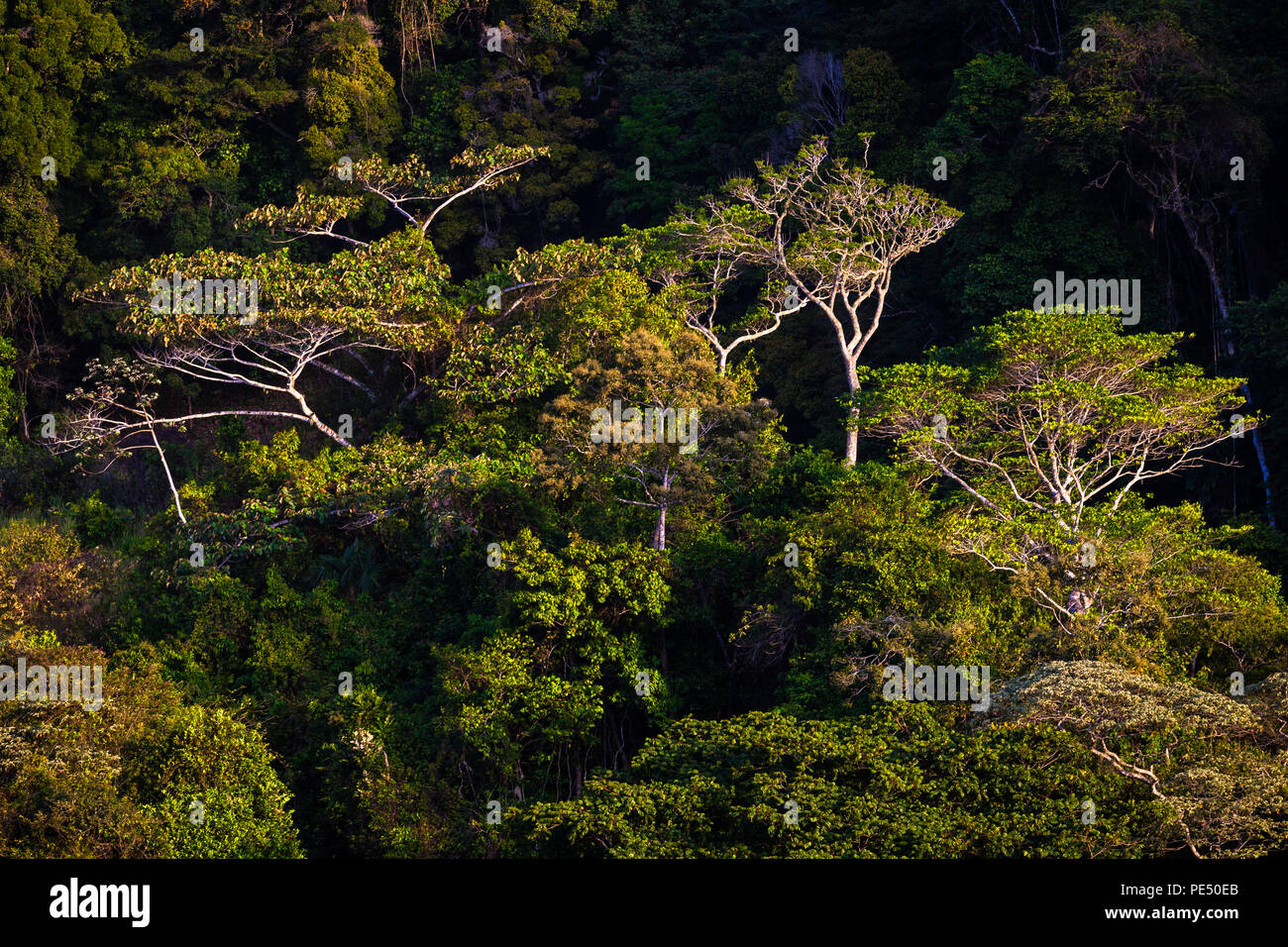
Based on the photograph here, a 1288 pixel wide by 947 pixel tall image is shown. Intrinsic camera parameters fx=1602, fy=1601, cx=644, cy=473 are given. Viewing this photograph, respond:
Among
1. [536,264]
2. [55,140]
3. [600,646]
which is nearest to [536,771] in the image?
[600,646]

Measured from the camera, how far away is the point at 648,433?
25.1 m

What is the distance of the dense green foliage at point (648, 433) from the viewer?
67.4 ft

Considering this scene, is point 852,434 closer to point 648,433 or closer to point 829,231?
point 829,231

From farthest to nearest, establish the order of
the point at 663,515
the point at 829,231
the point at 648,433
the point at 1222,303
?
the point at 829,231
the point at 1222,303
the point at 648,433
the point at 663,515

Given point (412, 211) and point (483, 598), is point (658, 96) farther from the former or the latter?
point (483, 598)

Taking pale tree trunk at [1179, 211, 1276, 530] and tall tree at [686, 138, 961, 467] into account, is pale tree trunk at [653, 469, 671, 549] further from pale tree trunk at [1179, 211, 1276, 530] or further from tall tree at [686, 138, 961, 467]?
pale tree trunk at [1179, 211, 1276, 530]

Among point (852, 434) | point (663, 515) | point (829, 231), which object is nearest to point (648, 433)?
point (663, 515)

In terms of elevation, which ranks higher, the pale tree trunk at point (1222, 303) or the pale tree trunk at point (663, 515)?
the pale tree trunk at point (1222, 303)

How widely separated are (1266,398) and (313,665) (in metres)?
16.6

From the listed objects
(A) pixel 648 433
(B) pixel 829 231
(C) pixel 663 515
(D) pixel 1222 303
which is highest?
(B) pixel 829 231

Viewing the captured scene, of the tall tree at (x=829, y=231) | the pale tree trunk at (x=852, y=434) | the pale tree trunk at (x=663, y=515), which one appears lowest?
the pale tree trunk at (x=663, y=515)

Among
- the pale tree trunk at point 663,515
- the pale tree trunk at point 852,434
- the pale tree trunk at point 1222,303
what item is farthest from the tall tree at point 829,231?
the pale tree trunk at point 663,515

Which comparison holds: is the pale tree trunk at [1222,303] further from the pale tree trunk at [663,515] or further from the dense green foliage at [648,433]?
the pale tree trunk at [663,515]

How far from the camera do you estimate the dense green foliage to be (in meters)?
20.5
